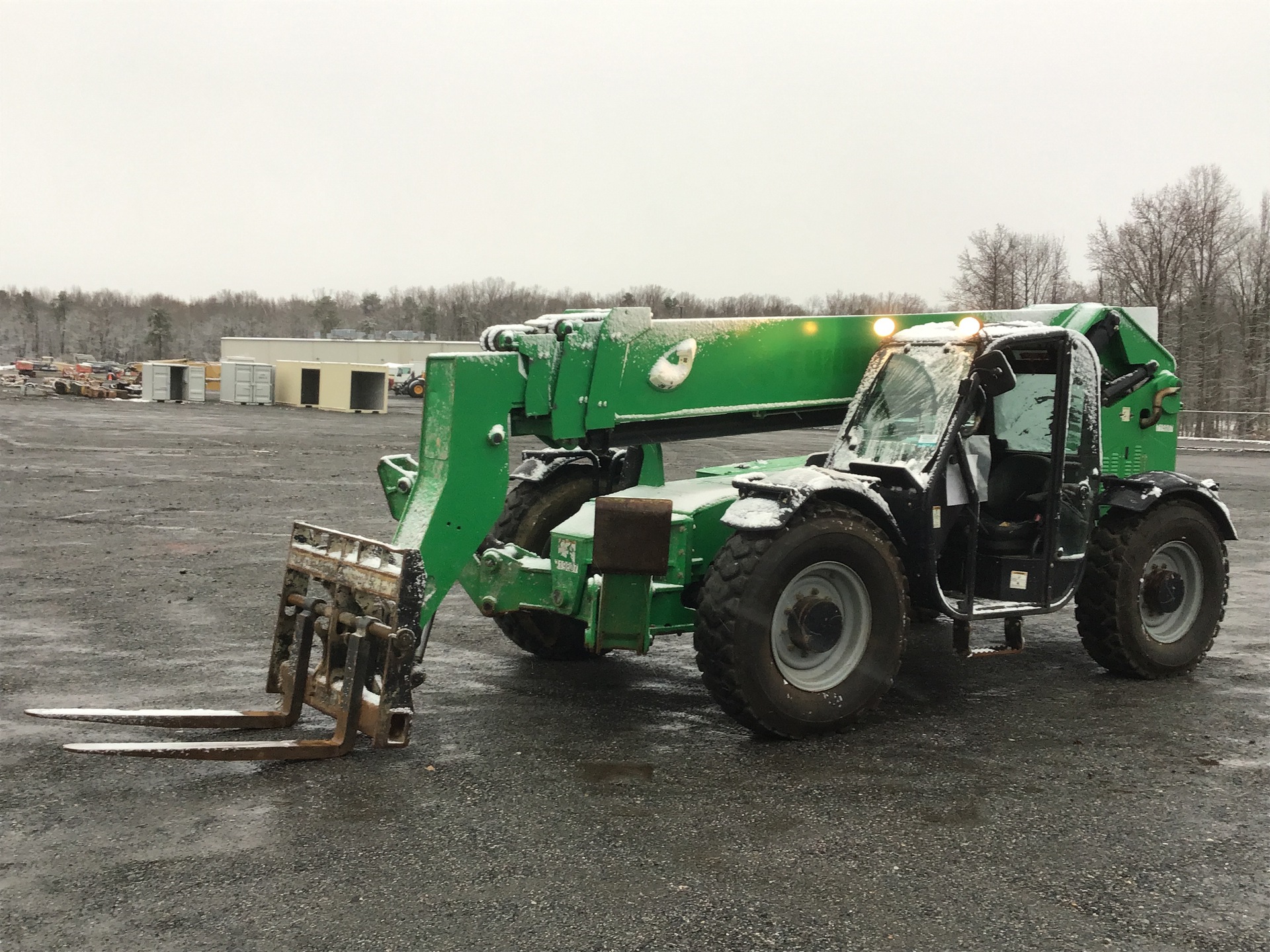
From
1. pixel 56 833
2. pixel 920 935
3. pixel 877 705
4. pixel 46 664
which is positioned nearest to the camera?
pixel 920 935

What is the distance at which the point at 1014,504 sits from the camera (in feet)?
25.1

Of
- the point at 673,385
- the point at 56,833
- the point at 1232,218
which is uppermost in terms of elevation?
the point at 1232,218

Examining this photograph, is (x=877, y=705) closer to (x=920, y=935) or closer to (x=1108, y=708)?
(x=1108, y=708)

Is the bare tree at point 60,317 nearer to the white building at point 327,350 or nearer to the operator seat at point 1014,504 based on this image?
the white building at point 327,350

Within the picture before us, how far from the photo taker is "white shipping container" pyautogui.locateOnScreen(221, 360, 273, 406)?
49750 mm

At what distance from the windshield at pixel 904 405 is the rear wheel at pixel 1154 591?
1.55 meters

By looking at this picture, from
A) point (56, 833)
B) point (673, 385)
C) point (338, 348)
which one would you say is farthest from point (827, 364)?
point (338, 348)

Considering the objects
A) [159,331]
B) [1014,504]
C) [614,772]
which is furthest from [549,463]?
[159,331]

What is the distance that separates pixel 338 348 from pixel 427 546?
6958 cm

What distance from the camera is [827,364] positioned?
743 centimetres

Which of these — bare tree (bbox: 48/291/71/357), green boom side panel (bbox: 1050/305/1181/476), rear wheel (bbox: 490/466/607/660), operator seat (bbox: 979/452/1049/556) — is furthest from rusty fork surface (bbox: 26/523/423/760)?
bare tree (bbox: 48/291/71/357)

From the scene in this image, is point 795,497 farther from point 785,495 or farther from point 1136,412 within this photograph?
point 1136,412

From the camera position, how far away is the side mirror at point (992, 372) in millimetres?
6879

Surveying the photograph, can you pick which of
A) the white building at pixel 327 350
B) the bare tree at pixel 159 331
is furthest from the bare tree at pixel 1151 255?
the bare tree at pixel 159 331
